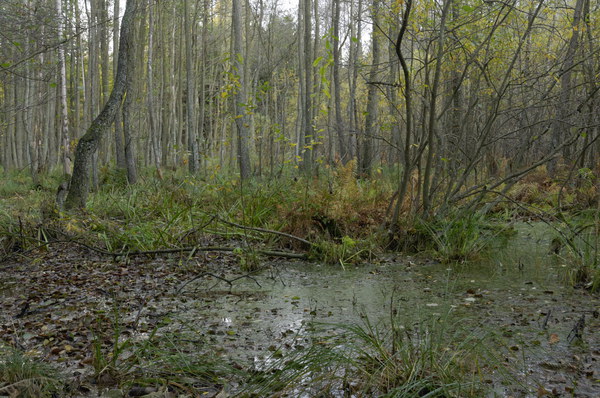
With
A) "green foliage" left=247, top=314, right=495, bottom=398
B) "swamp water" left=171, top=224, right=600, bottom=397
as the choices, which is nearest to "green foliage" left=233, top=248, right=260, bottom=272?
"swamp water" left=171, top=224, right=600, bottom=397

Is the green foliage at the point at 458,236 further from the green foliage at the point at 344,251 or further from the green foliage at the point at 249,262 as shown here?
the green foliage at the point at 249,262

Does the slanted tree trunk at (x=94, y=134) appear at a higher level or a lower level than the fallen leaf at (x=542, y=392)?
higher

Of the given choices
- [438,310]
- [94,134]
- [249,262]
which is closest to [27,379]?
[438,310]

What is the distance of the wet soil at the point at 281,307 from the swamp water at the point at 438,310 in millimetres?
11

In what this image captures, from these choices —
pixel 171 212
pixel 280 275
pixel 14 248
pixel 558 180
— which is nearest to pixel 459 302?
pixel 280 275

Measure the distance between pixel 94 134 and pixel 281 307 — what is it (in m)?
5.25

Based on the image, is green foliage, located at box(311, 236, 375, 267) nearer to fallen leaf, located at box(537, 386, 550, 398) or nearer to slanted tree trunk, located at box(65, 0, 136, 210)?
fallen leaf, located at box(537, 386, 550, 398)

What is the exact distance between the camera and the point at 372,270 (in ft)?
16.9

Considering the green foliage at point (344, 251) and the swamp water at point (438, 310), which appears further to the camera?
the green foliage at point (344, 251)

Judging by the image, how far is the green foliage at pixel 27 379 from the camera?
2.16m

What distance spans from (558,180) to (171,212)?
757cm

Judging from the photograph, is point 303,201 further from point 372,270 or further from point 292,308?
point 292,308

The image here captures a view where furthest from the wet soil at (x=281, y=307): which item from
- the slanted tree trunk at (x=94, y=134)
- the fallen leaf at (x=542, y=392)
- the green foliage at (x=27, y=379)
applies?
the slanted tree trunk at (x=94, y=134)

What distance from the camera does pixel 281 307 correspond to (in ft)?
12.8
